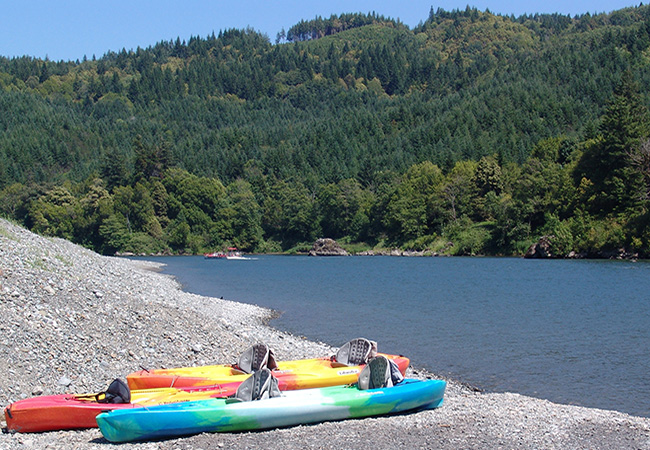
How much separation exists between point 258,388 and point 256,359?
2619 millimetres

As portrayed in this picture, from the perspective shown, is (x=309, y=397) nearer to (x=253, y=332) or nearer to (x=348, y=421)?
(x=348, y=421)

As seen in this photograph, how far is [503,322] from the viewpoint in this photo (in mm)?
32094

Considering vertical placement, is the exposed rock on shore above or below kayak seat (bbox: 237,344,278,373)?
below

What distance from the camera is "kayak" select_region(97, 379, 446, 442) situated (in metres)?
13.1

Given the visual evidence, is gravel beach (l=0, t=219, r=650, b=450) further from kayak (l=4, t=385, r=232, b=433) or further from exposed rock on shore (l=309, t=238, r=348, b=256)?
exposed rock on shore (l=309, t=238, r=348, b=256)

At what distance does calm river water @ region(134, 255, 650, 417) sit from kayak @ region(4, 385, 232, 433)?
1061 cm

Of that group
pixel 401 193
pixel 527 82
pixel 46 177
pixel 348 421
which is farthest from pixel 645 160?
pixel 46 177

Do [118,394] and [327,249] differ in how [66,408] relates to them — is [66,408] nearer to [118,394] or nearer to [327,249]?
[118,394]

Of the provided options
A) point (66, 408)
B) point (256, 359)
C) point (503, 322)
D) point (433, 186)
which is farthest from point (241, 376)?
point (433, 186)

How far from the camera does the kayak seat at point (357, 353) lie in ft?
58.3

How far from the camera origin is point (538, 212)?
311 ft

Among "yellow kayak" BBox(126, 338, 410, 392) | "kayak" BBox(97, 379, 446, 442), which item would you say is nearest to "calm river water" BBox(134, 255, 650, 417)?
"yellow kayak" BBox(126, 338, 410, 392)

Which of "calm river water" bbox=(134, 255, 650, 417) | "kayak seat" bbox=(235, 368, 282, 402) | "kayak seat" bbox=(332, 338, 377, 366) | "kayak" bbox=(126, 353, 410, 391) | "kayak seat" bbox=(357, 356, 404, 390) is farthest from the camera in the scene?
"calm river water" bbox=(134, 255, 650, 417)

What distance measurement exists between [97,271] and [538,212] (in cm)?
7697
